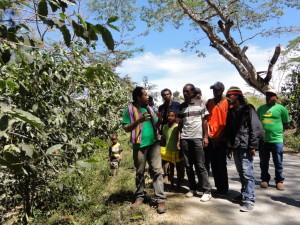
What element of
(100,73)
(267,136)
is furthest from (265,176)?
(100,73)

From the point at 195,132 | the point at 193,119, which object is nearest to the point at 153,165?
the point at 195,132

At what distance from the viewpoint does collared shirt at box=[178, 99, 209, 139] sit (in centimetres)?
488

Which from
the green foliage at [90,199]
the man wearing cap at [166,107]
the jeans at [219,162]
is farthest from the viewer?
the man wearing cap at [166,107]

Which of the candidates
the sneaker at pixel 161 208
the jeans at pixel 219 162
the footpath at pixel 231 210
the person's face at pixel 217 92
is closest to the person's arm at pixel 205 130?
the jeans at pixel 219 162

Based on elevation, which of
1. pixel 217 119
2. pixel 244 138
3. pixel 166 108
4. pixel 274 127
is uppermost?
pixel 166 108

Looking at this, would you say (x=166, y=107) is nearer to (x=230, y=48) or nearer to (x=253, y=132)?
(x=253, y=132)

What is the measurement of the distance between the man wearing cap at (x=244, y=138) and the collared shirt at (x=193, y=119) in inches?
18.1

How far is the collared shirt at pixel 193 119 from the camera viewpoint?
4875 millimetres

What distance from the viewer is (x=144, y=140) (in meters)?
4.52

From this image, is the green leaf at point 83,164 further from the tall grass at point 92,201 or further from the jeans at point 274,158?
the jeans at point 274,158

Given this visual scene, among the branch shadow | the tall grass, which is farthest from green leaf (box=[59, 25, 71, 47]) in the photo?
the branch shadow

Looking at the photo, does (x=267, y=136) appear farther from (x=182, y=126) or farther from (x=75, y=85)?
(x=75, y=85)

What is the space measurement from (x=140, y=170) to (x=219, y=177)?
4.74ft

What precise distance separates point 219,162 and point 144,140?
1404mm
